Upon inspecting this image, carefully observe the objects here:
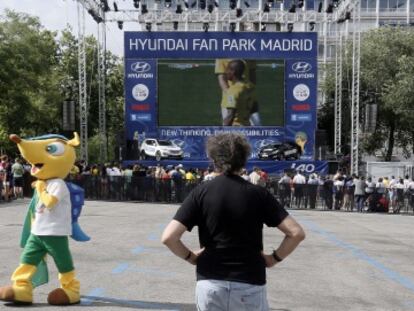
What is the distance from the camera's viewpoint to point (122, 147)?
3241 centimetres

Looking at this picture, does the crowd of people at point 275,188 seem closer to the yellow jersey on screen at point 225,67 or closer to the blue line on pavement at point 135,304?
the yellow jersey on screen at point 225,67

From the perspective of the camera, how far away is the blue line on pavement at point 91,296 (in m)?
7.24

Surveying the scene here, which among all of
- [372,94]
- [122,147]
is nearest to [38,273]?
[122,147]

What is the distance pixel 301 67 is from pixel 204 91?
186 inches

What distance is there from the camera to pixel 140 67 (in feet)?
108

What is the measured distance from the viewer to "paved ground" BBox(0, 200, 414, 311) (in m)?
7.46

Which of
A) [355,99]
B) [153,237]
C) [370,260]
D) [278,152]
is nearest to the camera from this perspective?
[370,260]

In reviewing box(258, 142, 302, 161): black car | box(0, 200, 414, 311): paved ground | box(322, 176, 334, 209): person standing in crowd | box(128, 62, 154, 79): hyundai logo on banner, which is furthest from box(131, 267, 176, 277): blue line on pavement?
box(128, 62, 154, 79): hyundai logo on banner

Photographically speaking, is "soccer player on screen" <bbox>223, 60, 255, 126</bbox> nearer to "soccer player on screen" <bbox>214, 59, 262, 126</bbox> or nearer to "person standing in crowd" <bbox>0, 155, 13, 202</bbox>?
"soccer player on screen" <bbox>214, 59, 262, 126</bbox>

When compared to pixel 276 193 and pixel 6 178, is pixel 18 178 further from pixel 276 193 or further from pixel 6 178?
pixel 276 193

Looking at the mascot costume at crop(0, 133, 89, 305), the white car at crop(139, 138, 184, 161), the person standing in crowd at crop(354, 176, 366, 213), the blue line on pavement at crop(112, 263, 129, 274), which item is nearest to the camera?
the mascot costume at crop(0, 133, 89, 305)

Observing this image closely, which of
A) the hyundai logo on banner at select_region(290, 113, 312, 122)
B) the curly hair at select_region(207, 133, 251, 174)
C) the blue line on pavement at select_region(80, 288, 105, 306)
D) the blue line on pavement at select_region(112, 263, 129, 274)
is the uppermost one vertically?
the curly hair at select_region(207, 133, 251, 174)

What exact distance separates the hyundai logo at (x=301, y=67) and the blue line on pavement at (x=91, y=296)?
2604 cm

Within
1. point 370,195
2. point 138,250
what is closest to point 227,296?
point 138,250
